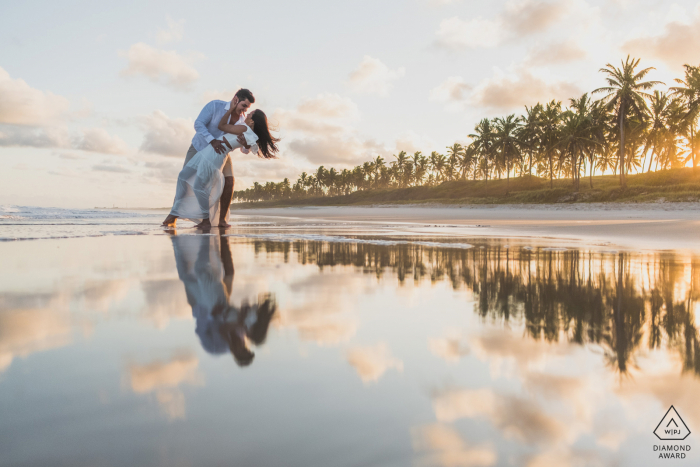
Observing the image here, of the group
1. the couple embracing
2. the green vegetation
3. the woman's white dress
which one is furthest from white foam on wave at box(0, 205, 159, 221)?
the green vegetation

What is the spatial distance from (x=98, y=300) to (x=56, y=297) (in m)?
0.29

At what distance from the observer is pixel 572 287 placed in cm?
321

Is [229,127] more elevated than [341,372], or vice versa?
[229,127]

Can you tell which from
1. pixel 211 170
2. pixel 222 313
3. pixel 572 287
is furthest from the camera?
pixel 211 170

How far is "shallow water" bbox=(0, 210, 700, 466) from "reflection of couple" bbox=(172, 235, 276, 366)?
0.01 m

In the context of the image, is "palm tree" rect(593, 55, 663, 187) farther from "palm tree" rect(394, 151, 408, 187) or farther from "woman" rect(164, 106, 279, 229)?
"palm tree" rect(394, 151, 408, 187)

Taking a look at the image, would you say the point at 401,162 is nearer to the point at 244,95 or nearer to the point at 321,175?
the point at 321,175

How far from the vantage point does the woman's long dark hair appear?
8594 millimetres

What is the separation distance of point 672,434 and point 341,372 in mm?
962

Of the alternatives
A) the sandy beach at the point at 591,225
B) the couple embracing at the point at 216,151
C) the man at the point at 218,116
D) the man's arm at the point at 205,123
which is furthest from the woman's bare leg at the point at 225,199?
the sandy beach at the point at 591,225

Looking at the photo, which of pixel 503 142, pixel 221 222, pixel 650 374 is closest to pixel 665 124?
pixel 503 142

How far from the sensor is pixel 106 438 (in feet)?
3.69

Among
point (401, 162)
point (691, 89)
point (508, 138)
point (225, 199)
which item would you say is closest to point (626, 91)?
point (691, 89)

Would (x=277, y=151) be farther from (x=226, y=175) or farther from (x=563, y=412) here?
(x=563, y=412)
